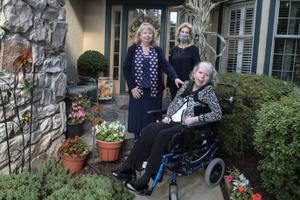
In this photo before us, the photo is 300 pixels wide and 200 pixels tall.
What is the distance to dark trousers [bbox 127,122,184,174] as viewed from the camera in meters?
2.54

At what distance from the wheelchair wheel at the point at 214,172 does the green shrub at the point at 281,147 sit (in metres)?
0.44

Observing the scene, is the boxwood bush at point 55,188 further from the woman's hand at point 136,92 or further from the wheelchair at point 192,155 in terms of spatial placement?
the woman's hand at point 136,92

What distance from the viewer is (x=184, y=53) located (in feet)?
11.4

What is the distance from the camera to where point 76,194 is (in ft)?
7.17

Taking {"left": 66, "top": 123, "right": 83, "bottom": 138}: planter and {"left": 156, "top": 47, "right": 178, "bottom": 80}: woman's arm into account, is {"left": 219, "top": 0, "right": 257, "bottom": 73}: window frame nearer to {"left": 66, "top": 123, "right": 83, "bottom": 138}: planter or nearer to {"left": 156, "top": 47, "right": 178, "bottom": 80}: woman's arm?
{"left": 156, "top": 47, "right": 178, "bottom": 80}: woman's arm

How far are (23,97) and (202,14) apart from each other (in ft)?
9.35

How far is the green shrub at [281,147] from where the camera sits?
2354 millimetres

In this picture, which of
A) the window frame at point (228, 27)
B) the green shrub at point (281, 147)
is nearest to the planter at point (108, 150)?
the green shrub at point (281, 147)

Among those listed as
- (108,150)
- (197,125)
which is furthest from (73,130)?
(197,125)

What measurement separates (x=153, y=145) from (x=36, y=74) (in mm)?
1347

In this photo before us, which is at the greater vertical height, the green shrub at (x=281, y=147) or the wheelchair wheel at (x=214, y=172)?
the green shrub at (x=281, y=147)

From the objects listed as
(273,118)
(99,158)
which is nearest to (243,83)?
(273,118)

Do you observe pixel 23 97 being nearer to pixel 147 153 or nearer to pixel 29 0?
pixel 29 0

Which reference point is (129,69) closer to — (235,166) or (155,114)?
(155,114)
